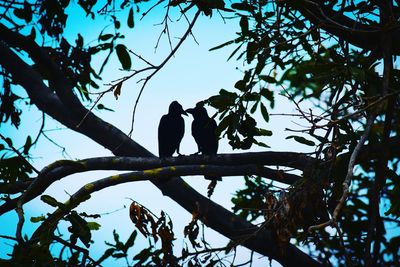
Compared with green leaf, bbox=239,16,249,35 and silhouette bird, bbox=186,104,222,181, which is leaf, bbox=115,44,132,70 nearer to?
green leaf, bbox=239,16,249,35

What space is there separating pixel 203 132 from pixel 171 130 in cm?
74

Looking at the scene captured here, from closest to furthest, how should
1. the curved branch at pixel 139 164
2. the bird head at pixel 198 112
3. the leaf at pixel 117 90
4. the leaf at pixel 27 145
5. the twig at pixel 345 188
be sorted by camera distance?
the twig at pixel 345 188, the leaf at pixel 117 90, the curved branch at pixel 139 164, the leaf at pixel 27 145, the bird head at pixel 198 112

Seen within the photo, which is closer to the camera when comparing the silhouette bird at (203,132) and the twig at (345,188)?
the twig at (345,188)

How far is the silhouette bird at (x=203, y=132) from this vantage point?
6418 millimetres

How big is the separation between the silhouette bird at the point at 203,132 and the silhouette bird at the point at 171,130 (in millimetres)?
301

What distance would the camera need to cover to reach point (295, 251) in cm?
542

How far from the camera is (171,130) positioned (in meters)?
7.01

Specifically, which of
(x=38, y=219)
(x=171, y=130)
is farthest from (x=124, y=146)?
(x=38, y=219)

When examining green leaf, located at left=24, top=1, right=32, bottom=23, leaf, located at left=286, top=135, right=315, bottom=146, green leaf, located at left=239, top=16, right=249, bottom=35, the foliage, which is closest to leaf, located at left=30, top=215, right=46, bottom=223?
the foliage

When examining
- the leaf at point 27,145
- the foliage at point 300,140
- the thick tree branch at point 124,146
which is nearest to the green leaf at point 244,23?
the foliage at point 300,140

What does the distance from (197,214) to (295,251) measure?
8.00 feet

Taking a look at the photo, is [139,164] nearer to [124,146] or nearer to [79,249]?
[79,249]

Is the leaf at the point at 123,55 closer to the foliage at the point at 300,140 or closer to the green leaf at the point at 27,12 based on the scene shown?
the foliage at the point at 300,140

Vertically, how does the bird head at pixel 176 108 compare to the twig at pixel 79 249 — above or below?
above
